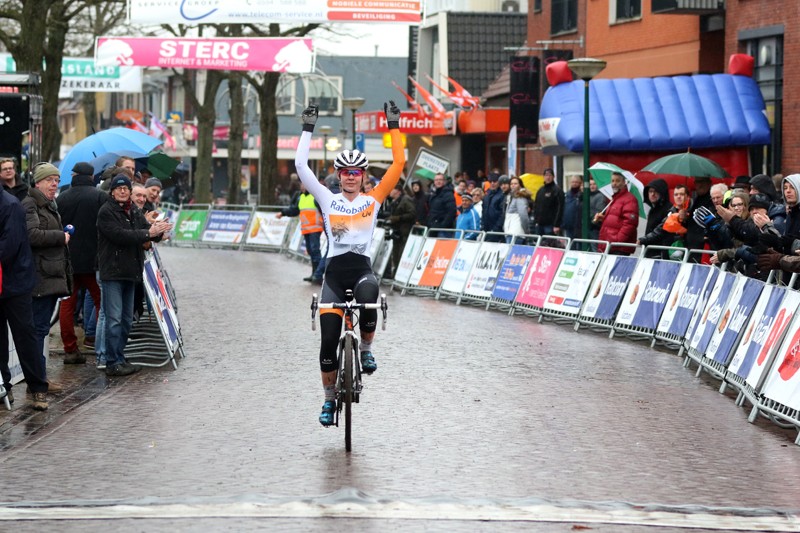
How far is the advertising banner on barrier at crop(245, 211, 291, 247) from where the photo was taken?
36969 millimetres

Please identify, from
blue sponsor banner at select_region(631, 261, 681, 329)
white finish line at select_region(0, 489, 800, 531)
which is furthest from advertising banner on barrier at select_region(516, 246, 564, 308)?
white finish line at select_region(0, 489, 800, 531)

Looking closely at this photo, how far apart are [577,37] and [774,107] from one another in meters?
10.3

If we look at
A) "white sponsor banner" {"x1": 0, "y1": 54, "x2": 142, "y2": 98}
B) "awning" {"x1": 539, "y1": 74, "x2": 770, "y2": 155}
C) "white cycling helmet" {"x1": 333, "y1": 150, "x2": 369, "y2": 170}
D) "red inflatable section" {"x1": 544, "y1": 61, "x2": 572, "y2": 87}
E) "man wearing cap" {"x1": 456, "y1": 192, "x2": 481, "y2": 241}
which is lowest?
"man wearing cap" {"x1": 456, "y1": 192, "x2": 481, "y2": 241}

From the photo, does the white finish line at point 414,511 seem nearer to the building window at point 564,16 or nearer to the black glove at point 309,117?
the black glove at point 309,117

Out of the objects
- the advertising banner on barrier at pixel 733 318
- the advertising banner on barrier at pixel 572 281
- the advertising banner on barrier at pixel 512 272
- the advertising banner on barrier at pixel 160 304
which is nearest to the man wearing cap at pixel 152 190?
the advertising banner on barrier at pixel 160 304

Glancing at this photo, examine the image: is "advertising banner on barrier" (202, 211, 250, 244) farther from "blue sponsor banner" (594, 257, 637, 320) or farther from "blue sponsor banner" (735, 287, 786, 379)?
"blue sponsor banner" (735, 287, 786, 379)

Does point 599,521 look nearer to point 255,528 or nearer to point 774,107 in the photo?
point 255,528

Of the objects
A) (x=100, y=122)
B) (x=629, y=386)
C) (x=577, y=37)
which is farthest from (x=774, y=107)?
(x=100, y=122)

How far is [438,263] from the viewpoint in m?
23.4

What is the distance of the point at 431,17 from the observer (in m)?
52.7

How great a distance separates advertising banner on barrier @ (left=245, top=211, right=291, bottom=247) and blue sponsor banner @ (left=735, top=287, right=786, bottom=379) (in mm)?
24990

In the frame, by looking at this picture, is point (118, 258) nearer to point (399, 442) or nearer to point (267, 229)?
point (399, 442)

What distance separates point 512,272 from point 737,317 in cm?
813

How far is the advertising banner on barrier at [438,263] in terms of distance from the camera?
23172 mm
